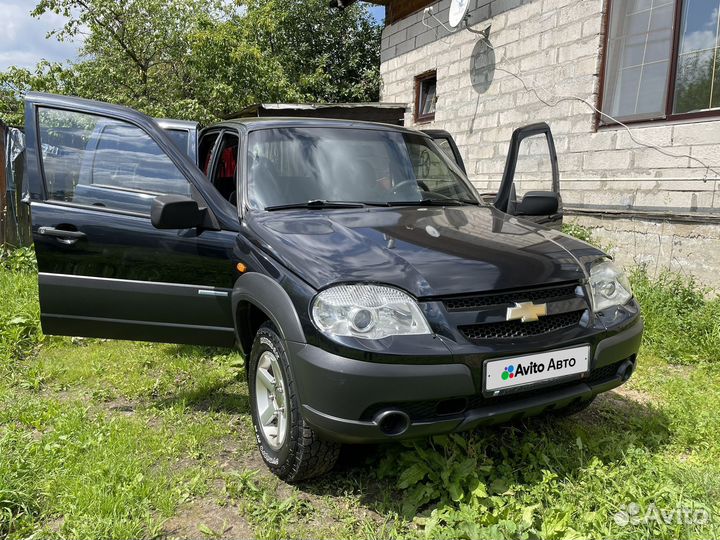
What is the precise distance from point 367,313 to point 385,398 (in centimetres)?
35

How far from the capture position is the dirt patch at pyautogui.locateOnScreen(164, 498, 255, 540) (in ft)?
7.52

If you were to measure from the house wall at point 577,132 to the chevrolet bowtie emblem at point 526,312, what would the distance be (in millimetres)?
3529

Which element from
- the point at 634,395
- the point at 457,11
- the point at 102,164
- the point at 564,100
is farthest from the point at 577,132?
the point at 102,164

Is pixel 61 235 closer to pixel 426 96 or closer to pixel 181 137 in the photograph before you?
pixel 181 137

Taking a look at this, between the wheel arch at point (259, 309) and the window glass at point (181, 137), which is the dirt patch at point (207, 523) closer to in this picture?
the wheel arch at point (259, 309)

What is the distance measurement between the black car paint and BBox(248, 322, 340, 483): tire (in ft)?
0.57

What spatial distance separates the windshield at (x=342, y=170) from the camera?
10.3 feet

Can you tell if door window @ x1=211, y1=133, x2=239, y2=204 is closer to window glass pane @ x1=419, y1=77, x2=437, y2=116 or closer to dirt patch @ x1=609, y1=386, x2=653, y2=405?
dirt patch @ x1=609, y1=386, x2=653, y2=405

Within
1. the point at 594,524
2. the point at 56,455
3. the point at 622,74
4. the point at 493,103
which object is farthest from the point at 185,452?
the point at 493,103

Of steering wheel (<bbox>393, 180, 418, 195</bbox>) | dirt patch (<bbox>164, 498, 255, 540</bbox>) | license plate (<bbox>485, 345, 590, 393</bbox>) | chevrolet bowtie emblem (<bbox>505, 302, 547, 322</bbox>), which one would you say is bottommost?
dirt patch (<bbox>164, 498, 255, 540</bbox>)

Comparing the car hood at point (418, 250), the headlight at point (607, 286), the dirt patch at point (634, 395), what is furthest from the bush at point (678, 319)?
the car hood at point (418, 250)

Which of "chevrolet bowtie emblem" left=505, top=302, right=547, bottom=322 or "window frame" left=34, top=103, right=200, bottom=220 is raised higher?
"window frame" left=34, top=103, right=200, bottom=220

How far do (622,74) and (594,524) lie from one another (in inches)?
209

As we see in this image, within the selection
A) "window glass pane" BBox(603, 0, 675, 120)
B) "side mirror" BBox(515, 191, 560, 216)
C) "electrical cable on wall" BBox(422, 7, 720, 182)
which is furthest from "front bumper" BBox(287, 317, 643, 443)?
"window glass pane" BBox(603, 0, 675, 120)
